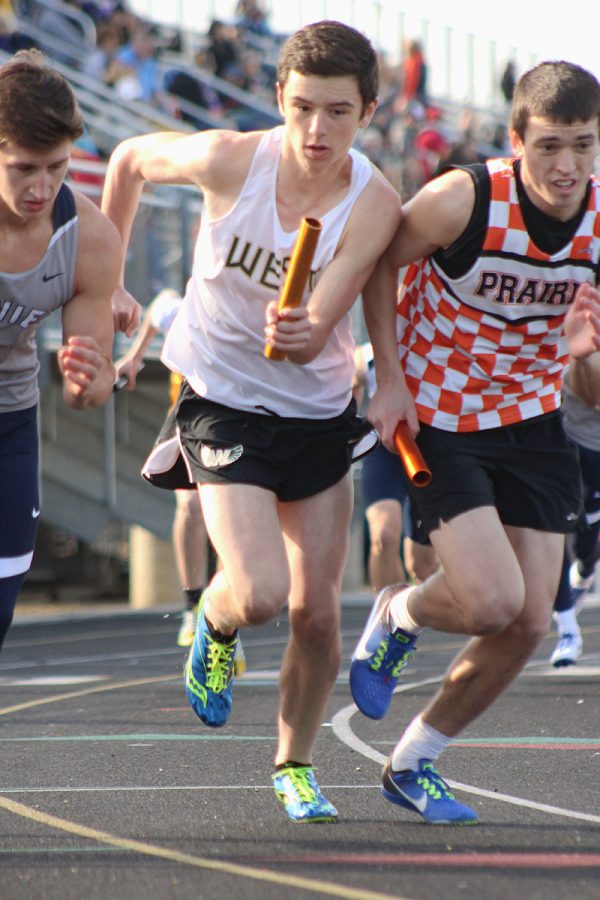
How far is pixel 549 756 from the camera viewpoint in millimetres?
6930

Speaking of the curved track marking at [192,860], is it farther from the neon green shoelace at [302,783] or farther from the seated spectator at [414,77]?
the seated spectator at [414,77]

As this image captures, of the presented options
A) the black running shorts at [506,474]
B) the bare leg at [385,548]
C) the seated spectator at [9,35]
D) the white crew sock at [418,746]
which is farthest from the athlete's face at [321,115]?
the seated spectator at [9,35]

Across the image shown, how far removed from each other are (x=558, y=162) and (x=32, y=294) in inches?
67.6

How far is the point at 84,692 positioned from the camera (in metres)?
9.72

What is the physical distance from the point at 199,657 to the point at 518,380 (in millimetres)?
1406

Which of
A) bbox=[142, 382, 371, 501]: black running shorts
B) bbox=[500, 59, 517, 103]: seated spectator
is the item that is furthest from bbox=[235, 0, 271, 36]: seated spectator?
bbox=[142, 382, 371, 501]: black running shorts

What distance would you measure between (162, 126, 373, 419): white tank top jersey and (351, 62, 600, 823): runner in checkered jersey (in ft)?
0.72

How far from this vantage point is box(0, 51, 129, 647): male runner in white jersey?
462 centimetres

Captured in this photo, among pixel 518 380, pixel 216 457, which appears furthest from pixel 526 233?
pixel 216 457

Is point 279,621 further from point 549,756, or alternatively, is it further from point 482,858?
point 482,858

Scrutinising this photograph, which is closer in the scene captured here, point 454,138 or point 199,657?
point 199,657

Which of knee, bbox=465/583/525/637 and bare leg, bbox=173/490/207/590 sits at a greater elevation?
knee, bbox=465/583/525/637

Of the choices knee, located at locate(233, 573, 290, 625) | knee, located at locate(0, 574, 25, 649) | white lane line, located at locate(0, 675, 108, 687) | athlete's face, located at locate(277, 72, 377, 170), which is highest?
athlete's face, located at locate(277, 72, 377, 170)

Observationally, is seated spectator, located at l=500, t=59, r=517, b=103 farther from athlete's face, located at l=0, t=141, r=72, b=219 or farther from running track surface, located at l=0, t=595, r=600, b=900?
athlete's face, located at l=0, t=141, r=72, b=219
